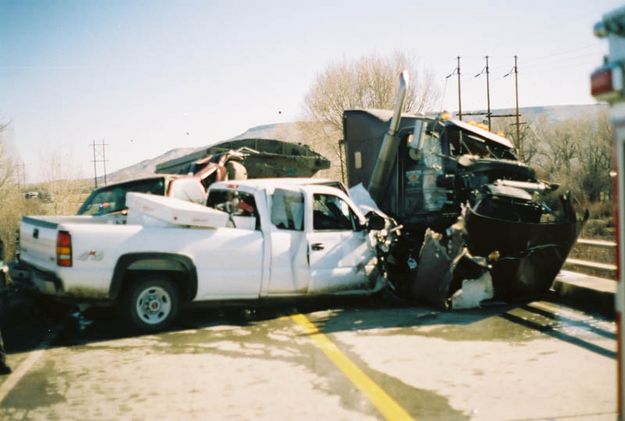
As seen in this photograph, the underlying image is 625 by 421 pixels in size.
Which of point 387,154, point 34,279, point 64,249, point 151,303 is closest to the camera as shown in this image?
point 64,249

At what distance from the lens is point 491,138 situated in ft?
37.9

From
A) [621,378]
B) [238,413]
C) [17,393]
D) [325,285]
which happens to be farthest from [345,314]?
[621,378]

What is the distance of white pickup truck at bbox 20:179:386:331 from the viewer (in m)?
7.36

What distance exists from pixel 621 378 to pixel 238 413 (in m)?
2.99

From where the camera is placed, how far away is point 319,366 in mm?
6250

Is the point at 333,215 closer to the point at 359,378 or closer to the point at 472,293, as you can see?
the point at 472,293

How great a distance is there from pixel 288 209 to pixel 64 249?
301 centimetres

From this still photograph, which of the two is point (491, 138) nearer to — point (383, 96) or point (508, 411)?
point (508, 411)

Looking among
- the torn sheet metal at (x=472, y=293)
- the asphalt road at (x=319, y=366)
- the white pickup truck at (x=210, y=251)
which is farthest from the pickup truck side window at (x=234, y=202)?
the torn sheet metal at (x=472, y=293)

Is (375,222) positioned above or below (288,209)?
below

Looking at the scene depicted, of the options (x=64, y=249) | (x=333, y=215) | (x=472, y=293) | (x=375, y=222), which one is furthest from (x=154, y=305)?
(x=472, y=293)

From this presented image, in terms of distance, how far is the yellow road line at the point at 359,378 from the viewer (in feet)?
16.2

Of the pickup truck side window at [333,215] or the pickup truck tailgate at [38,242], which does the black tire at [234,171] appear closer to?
the pickup truck side window at [333,215]

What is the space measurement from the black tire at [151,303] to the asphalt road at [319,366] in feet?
0.67
